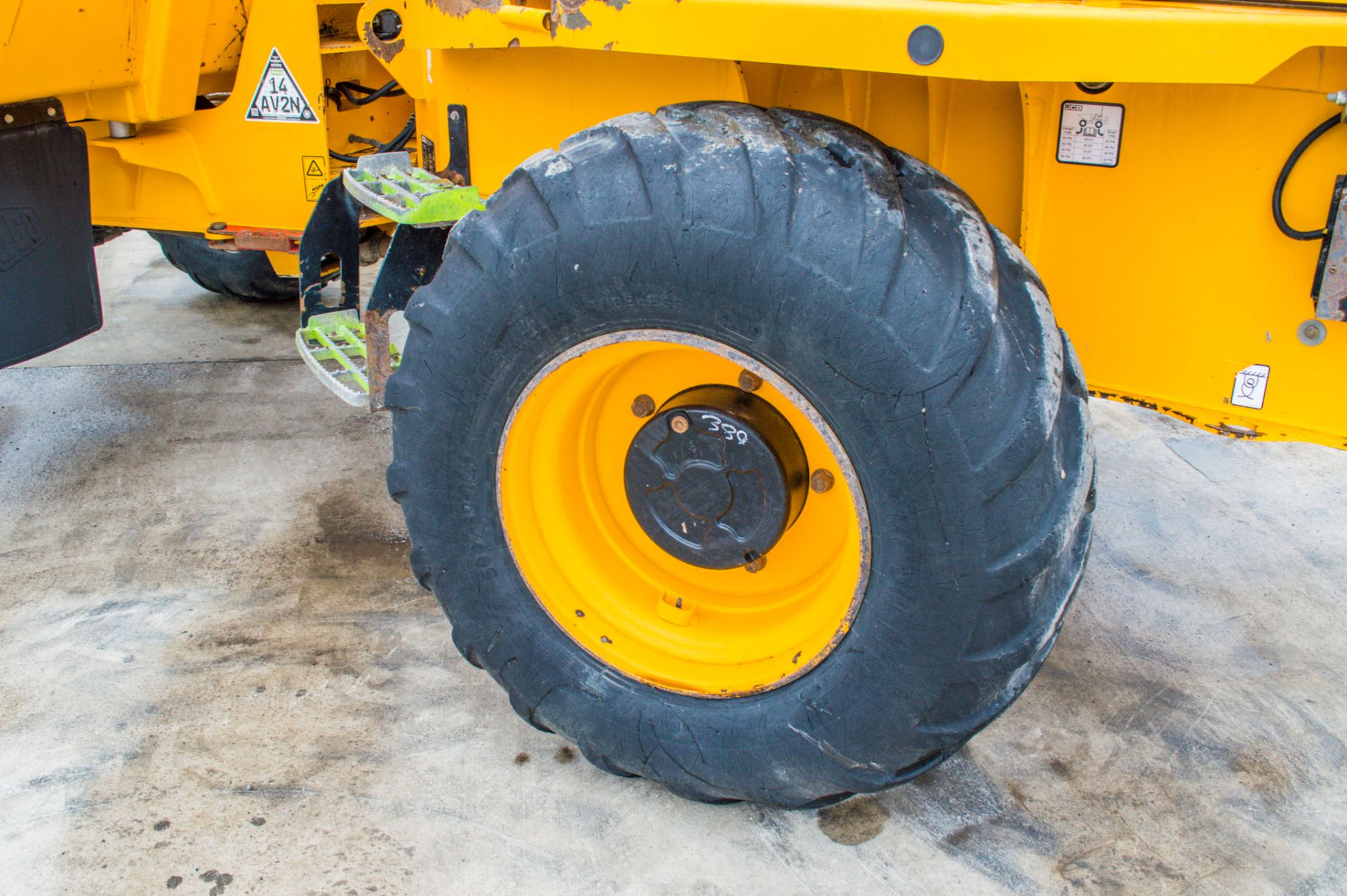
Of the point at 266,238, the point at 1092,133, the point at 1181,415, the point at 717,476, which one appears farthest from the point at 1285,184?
the point at 266,238

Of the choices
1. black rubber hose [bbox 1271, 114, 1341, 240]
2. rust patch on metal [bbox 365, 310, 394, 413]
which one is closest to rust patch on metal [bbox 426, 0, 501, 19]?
rust patch on metal [bbox 365, 310, 394, 413]

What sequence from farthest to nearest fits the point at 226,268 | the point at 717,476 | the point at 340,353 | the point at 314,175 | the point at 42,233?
the point at 226,268 → the point at 314,175 → the point at 42,233 → the point at 340,353 → the point at 717,476

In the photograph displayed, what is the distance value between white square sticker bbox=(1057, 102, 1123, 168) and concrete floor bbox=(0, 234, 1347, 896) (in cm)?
136

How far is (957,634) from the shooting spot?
1.84 m

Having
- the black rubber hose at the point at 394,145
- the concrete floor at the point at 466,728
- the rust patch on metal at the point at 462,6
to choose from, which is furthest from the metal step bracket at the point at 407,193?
the concrete floor at the point at 466,728

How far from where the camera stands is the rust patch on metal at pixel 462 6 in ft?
7.16

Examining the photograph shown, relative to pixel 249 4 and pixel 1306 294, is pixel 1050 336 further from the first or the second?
pixel 249 4

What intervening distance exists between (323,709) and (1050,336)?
1.88 metres

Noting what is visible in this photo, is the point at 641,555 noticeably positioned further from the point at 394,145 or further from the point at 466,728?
the point at 394,145

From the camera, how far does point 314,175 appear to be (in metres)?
3.57

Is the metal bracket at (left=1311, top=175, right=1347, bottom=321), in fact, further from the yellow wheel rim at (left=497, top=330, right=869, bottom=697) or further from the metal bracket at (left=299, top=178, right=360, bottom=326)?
the metal bracket at (left=299, top=178, right=360, bottom=326)

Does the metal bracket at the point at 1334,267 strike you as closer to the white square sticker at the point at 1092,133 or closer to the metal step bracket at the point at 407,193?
the white square sticker at the point at 1092,133

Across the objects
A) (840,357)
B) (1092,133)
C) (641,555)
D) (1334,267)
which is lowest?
(641,555)

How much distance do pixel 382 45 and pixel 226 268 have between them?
248 centimetres
